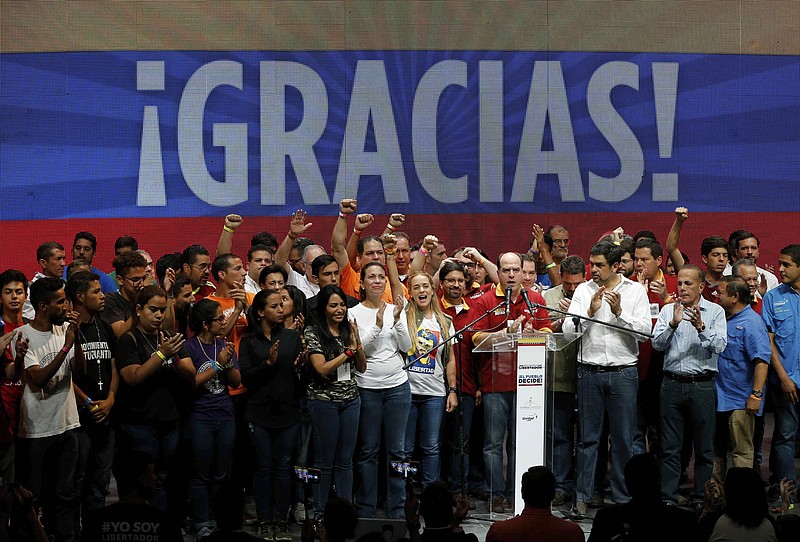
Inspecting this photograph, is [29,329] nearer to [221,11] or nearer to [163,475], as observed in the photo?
[163,475]

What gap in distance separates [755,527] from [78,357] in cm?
384

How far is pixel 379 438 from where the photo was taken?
6863mm

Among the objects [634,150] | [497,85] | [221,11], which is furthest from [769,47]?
[221,11]

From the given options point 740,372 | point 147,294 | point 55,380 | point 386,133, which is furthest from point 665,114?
point 55,380

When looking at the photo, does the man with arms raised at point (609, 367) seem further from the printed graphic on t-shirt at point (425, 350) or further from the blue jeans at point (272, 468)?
the blue jeans at point (272, 468)

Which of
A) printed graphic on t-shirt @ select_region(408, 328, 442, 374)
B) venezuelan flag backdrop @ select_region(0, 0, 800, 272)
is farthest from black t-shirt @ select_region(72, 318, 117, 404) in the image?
venezuelan flag backdrop @ select_region(0, 0, 800, 272)

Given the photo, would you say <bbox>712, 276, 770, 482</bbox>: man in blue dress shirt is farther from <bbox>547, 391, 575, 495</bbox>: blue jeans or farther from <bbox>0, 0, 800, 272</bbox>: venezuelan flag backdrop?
<bbox>0, 0, 800, 272</bbox>: venezuelan flag backdrop

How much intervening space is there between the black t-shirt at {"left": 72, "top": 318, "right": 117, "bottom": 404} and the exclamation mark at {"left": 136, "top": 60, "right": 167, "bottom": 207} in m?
3.95

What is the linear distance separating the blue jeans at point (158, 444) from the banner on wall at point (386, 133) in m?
4.09

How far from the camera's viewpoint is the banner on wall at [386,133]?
400 inches

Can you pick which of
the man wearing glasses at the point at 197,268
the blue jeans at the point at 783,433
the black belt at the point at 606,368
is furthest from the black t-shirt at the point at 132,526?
the blue jeans at the point at 783,433

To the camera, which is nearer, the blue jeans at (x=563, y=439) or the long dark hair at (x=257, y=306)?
the long dark hair at (x=257, y=306)

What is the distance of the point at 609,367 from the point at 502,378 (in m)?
0.84

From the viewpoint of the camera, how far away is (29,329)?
6.09m
